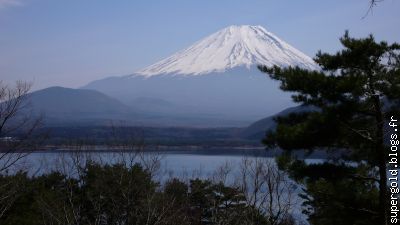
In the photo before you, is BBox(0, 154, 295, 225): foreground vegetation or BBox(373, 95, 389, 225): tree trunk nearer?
BBox(373, 95, 389, 225): tree trunk

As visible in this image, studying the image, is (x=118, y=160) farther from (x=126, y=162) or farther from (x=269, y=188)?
(x=269, y=188)

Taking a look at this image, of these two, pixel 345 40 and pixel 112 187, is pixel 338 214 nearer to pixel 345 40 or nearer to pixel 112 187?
pixel 345 40

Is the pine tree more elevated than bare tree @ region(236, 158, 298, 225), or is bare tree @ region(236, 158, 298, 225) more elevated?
the pine tree

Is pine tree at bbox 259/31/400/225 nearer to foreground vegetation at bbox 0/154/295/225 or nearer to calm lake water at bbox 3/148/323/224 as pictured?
calm lake water at bbox 3/148/323/224

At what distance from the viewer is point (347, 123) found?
24.9 ft

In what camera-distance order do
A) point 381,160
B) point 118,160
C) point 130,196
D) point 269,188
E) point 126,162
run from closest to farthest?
1. point 381,160
2. point 269,188
3. point 130,196
4. point 118,160
5. point 126,162

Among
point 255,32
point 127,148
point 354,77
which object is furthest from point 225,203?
point 255,32

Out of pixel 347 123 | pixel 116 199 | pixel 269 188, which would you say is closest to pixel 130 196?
pixel 116 199

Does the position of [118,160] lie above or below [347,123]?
below

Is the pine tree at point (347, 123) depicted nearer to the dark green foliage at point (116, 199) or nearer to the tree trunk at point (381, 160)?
the tree trunk at point (381, 160)

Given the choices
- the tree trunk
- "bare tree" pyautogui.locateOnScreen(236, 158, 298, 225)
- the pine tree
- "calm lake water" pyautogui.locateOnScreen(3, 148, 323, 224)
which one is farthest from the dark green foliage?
the tree trunk

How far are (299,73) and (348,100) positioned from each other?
0.86 m

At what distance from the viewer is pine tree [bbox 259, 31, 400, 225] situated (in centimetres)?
746

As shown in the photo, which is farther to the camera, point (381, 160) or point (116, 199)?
point (116, 199)
